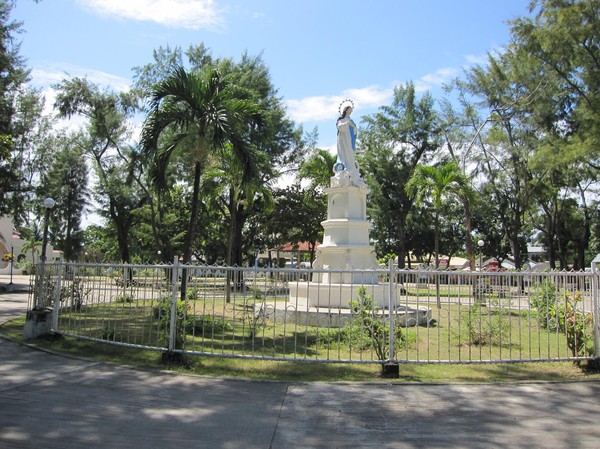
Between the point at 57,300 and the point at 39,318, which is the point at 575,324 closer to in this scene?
the point at 57,300

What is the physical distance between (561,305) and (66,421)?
292 inches

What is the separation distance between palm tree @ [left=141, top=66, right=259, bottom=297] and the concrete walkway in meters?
4.76

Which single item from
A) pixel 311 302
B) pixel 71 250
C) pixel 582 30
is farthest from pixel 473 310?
pixel 71 250

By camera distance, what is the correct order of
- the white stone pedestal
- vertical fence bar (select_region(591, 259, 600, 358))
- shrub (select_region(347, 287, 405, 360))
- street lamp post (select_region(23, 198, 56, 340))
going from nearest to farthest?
shrub (select_region(347, 287, 405, 360)) → vertical fence bar (select_region(591, 259, 600, 358)) → street lamp post (select_region(23, 198, 56, 340)) → the white stone pedestal

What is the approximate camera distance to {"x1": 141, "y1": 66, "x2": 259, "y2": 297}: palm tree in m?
10.5

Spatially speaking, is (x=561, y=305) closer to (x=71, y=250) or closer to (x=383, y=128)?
(x=383, y=128)

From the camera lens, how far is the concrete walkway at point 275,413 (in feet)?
14.1

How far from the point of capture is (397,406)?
211 inches

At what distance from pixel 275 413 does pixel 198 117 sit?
299 inches

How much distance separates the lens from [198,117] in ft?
35.2

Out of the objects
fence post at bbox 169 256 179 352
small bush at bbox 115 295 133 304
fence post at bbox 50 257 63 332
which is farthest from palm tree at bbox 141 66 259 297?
fence post at bbox 169 256 179 352

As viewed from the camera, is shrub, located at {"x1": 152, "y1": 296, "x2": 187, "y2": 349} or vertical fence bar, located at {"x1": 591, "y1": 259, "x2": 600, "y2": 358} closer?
vertical fence bar, located at {"x1": 591, "y1": 259, "x2": 600, "y2": 358}

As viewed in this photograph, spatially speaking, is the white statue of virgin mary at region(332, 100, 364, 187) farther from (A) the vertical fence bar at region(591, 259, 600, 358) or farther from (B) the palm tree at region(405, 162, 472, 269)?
(A) the vertical fence bar at region(591, 259, 600, 358)

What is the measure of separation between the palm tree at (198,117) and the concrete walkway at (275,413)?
15.6 feet
